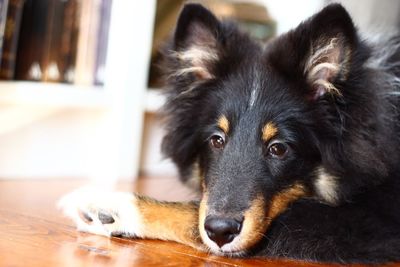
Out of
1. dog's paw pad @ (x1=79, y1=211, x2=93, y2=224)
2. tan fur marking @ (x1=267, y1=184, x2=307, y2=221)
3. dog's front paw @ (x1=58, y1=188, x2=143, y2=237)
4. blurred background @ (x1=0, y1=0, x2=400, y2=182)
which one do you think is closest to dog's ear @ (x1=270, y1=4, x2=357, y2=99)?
tan fur marking @ (x1=267, y1=184, x2=307, y2=221)

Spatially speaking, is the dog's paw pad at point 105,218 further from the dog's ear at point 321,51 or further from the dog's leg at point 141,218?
the dog's ear at point 321,51

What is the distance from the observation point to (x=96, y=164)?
13.1ft

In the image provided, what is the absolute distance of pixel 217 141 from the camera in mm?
2340

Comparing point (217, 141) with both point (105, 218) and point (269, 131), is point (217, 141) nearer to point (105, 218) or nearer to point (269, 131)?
point (269, 131)

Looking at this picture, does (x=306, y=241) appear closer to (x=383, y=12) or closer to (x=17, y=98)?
(x=17, y=98)

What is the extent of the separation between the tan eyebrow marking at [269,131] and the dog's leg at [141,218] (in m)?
0.36

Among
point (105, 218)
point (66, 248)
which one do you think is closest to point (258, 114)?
point (105, 218)

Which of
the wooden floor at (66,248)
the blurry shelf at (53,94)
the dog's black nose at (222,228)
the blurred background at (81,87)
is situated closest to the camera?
the wooden floor at (66,248)

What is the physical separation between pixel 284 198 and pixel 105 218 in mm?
647

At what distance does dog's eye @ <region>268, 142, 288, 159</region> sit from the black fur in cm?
2

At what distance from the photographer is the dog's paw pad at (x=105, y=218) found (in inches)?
87.5

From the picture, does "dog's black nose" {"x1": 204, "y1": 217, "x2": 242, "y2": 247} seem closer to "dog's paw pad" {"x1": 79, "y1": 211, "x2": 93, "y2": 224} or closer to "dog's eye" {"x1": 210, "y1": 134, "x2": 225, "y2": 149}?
"dog's eye" {"x1": 210, "y1": 134, "x2": 225, "y2": 149}

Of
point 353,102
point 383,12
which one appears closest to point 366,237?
point 353,102

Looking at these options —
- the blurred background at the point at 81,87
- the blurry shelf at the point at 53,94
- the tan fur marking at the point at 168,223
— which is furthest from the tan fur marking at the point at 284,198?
the blurry shelf at the point at 53,94
